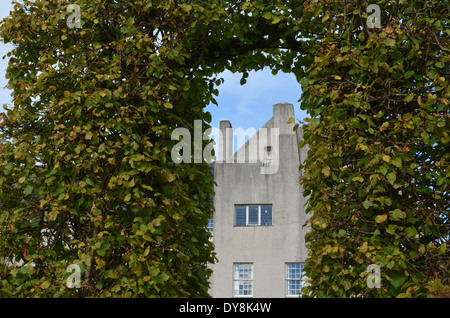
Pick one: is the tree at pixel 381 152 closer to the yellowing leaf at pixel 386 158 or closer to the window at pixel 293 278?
the yellowing leaf at pixel 386 158

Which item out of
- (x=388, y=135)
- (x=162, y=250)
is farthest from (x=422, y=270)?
(x=162, y=250)

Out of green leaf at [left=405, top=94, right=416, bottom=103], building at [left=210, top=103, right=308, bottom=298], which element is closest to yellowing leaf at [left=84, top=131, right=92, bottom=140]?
green leaf at [left=405, top=94, right=416, bottom=103]

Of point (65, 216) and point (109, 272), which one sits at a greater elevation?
point (65, 216)

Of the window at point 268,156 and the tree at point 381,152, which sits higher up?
the window at point 268,156

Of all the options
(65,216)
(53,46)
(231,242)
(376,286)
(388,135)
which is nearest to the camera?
(376,286)

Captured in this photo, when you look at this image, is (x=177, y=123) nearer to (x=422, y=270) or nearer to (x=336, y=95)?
(x=336, y=95)

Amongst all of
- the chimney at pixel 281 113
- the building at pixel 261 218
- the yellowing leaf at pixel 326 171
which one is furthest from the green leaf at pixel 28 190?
the chimney at pixel 281 113

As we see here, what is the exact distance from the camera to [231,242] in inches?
1093

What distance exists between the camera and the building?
2684cm

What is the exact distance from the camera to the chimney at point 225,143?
28.8 meters

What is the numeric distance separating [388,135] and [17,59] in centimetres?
510

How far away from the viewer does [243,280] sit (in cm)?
2719

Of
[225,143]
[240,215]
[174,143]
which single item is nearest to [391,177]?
[174,143]

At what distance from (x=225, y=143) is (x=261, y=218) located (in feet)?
15.3
